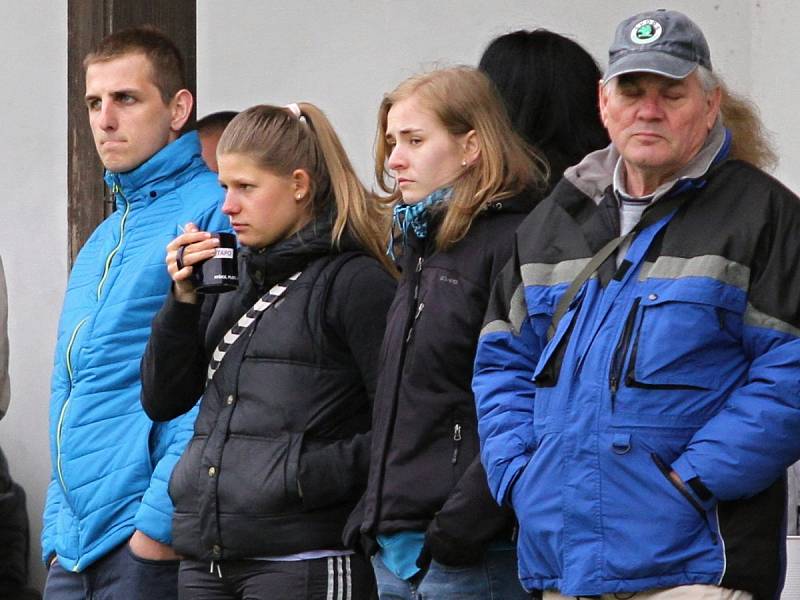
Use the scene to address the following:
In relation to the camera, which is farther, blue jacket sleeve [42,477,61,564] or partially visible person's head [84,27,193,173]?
partially visible person's head [84,27,193,173]

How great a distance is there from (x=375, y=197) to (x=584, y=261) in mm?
905

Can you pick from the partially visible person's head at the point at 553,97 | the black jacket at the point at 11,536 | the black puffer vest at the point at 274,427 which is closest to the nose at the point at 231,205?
the black puffer vest at the point at 274,427

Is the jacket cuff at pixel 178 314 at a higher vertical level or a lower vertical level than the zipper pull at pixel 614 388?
lower

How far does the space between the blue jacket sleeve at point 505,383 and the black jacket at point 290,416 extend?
1.56ft

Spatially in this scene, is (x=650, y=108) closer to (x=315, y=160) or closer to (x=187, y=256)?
(x=315, y=160)

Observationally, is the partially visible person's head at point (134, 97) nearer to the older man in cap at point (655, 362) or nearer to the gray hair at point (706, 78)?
the older man in cap at point (655, 362)

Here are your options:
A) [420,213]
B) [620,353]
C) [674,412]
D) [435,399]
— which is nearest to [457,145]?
[420,213]

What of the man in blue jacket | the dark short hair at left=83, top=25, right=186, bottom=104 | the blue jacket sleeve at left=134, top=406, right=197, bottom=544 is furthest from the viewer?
the dark short hair at left=83, top=25, right=186, bottom=104

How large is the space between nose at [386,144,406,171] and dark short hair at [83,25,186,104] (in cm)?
109

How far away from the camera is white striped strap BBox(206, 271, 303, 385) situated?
157 inches

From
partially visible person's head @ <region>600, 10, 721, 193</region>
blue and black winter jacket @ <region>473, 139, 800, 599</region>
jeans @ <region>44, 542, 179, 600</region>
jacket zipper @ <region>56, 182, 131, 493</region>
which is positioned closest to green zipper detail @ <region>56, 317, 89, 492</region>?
jacket zipper @ <region>56, 182, 131, 493</region>

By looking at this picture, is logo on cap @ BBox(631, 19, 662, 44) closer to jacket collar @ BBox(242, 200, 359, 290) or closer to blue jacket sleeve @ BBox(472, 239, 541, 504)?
blue jacket sleeve @ BBox(472, 239, 541, 504)

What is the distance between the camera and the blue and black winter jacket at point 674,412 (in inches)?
119

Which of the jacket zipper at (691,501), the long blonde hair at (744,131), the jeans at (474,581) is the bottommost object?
the jeans at (474,581)
